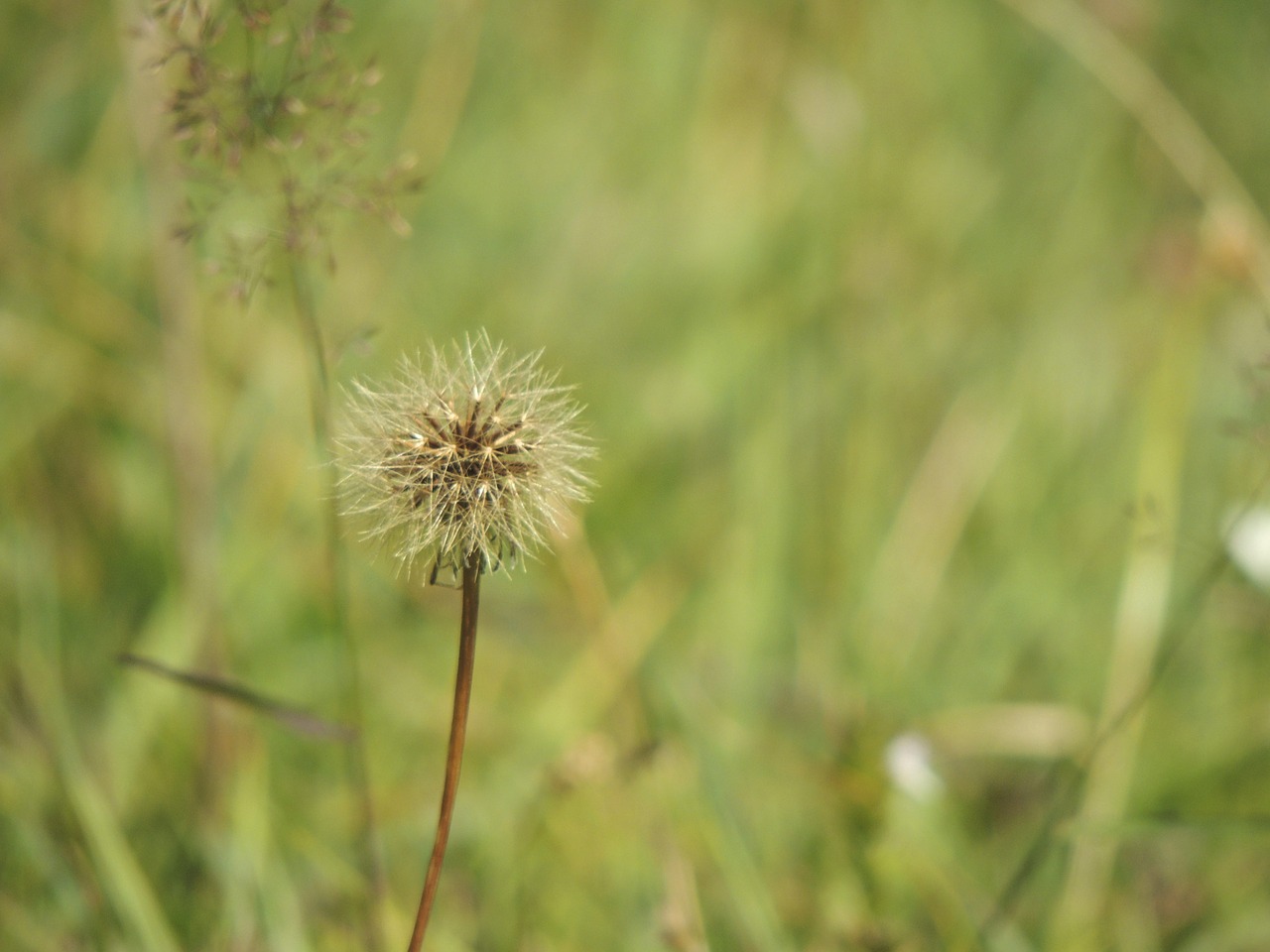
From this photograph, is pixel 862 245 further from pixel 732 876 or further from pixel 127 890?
pixel 127 890

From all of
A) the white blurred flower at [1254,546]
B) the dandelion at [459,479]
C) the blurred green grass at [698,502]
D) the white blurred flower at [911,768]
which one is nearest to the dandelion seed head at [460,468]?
the dandelion at [459,479]

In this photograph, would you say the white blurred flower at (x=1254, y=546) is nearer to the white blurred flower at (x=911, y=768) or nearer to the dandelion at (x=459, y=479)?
the white blurred flower at (x=911, y=768)

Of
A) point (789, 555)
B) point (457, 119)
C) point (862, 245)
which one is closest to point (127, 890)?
point (789, 555)

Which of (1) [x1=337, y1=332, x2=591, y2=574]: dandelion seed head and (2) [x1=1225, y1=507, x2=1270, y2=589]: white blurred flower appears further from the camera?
(2) [x1=1225, y1=507, x2=1270, y2=589]: white blurred flower

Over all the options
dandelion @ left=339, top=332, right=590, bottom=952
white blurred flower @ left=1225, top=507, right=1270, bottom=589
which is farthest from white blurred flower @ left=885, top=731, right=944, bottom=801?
dandelion @ left=339, top=332, right=590, bottom=952

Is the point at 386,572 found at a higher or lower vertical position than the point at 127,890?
higher

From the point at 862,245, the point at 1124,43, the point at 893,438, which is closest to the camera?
the point at 893,438

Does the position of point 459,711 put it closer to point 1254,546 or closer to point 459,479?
point 459,479

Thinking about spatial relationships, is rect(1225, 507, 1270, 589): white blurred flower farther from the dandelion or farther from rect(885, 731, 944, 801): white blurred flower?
the dandelion
